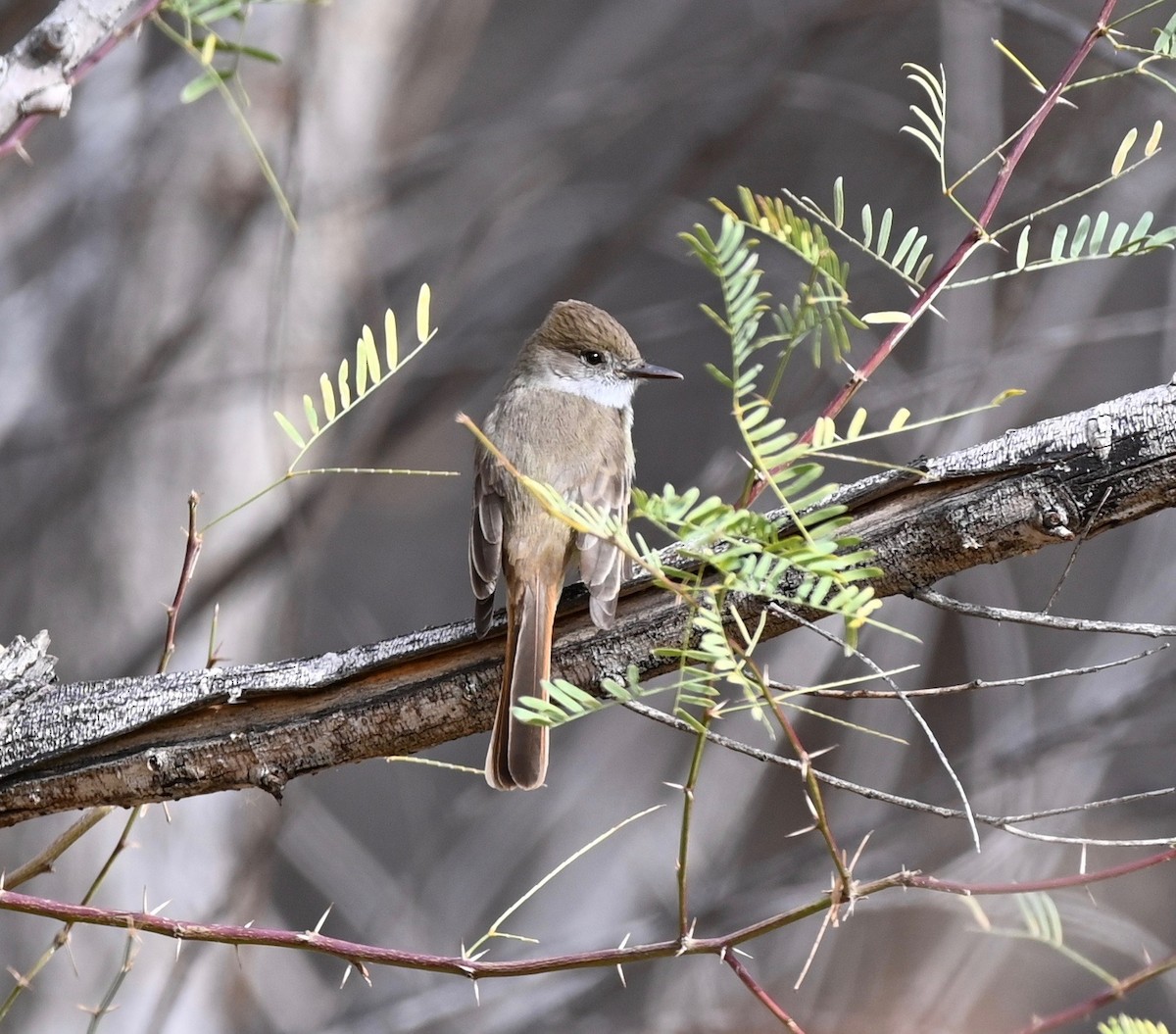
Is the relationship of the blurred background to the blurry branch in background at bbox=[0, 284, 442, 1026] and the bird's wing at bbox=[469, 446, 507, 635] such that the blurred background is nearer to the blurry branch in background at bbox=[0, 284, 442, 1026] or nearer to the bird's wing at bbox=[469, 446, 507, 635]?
the bird's wing at bbox=[469, 446, 507, 635]

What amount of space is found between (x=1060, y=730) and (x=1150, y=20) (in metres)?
3.37

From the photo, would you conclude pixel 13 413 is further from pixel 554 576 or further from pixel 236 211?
pixel 554 576

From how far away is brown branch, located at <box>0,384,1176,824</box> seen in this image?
2.13m

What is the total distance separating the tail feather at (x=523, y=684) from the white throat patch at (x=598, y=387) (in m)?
1.09

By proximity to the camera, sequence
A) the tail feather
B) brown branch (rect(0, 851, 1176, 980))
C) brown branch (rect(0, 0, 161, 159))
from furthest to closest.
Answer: the tail feather
brown branch (rect(0, 0, 161, 159))
brown branch (rect(0, 851, 1176, 980))

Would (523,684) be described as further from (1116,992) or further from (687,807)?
(1116,992)

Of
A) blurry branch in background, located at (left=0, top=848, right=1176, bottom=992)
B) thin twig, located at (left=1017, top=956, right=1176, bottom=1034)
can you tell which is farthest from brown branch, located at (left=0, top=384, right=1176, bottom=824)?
thin twig, located at (left=1017, top=956, right=1176, bottom=1034)

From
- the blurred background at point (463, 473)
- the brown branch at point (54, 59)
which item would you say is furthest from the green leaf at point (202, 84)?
the blurred background at point (463, 473)

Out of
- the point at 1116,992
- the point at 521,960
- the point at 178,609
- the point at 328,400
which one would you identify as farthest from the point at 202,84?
the point at 1116,992

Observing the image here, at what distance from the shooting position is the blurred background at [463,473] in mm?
5371

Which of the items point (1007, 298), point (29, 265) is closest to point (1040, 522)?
point (1007, 298)

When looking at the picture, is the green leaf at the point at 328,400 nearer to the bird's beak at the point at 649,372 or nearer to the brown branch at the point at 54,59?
the brown branch at the point at 54,59

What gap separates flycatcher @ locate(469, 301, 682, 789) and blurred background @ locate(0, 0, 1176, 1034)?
876 mm

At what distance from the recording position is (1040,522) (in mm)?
2021
